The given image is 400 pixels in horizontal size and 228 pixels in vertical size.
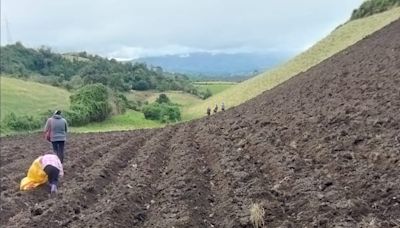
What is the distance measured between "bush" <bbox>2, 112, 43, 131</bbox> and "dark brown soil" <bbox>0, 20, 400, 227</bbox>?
23.6 meters

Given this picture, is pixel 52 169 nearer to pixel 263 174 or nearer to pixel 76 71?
pixel 263 174

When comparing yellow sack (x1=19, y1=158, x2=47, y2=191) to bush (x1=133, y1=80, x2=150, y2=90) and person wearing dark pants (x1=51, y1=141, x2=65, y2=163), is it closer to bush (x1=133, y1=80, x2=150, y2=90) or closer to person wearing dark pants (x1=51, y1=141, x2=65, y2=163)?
person wearing dark pants (x1=51, y1=141, x2=65, y2=163)

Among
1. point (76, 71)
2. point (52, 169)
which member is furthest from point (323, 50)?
point (76, 71)

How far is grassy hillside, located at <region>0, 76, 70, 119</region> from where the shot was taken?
5850cm

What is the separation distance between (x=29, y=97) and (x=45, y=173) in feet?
162

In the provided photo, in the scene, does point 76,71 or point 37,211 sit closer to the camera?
point 37,211

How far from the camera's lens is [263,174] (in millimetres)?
14141

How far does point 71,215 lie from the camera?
1299cm

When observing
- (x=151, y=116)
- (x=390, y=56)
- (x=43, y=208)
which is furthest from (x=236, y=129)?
(x=151, y=116)

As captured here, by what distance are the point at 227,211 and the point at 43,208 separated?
14.3ft

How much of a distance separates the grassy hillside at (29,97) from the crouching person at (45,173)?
127 feet

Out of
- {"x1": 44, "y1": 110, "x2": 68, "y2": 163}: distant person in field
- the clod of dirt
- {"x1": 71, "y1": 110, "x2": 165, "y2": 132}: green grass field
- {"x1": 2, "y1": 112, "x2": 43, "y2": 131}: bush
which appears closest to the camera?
the clod of dirt

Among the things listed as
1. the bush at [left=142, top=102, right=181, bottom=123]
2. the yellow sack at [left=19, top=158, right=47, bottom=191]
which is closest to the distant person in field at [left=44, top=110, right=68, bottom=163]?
the yellow sack at [left=19, top=158, right=47, bottom=191]

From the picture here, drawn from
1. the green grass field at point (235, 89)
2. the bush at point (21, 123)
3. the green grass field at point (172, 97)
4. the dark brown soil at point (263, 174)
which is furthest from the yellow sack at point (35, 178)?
the green grass field at point (172, 97)
